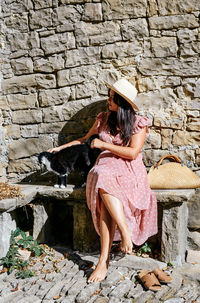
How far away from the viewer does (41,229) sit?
3559 millimetres

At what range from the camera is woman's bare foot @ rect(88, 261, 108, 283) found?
8.87 ft

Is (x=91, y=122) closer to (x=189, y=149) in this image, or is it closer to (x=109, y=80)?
(x=109, y=80)

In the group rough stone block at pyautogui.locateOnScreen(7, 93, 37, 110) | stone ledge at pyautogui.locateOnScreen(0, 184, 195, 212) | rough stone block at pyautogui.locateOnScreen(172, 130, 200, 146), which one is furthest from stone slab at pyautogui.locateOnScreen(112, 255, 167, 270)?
rough stone block at pyautogui.locateOnScreen(7, 93, 37, 110)

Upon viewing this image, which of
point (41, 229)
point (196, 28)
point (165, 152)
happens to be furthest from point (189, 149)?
point (41, 229)

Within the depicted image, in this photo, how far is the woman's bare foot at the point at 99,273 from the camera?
2.70 m

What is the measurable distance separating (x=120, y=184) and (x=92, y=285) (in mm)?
898

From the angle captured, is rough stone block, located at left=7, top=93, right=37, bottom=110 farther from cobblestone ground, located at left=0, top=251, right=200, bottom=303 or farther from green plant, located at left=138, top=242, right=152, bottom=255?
green plant, located at left=138, top=242, right=152, bottom=255

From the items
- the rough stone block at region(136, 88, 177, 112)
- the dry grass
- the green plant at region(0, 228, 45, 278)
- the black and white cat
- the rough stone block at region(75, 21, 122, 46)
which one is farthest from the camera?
the rough stone block at region(75, 21, 122, 46)

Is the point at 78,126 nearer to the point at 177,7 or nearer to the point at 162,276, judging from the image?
the point at 177,7

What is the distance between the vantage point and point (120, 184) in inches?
115

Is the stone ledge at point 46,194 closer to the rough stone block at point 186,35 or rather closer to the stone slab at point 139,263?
the stone slab at point 139,263

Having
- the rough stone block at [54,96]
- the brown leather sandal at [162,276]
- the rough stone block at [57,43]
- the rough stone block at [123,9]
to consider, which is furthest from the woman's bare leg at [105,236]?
the rough stone block at [123,9]

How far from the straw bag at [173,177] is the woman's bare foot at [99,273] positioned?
930 millimetres

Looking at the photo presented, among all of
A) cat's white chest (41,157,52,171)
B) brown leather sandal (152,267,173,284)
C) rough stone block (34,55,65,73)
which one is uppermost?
rough stone block (34,55,65,73)
